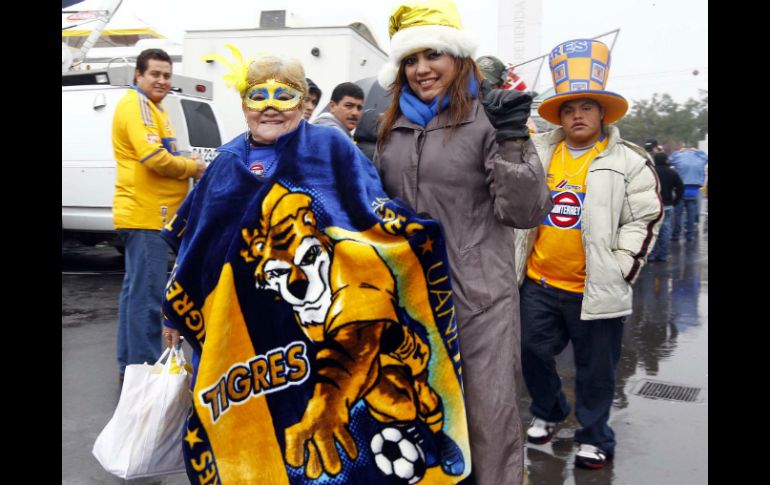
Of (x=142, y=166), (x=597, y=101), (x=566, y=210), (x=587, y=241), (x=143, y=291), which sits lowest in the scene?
(x=143, y=291)

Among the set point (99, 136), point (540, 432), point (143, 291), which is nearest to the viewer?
point (540, 432)

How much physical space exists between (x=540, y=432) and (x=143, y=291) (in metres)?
2.61

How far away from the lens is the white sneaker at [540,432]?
13.7 feet

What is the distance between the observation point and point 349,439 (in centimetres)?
253

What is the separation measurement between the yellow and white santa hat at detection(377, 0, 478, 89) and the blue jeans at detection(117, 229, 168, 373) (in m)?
2.60

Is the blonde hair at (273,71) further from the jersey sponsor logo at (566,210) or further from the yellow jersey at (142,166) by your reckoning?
the yellow jersey at (142,166)

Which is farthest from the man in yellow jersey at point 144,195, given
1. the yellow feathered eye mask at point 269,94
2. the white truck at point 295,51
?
the white truck at point 295,51

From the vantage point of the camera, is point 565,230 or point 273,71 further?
point 565,230

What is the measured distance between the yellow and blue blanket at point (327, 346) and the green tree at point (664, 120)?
34043mm

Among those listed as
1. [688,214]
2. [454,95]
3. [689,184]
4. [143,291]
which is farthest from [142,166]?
[688,214]

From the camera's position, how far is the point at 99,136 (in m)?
9.27

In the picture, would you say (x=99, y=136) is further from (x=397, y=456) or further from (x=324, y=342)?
(x=397, y=456)

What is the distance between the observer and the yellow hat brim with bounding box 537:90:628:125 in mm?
3777
